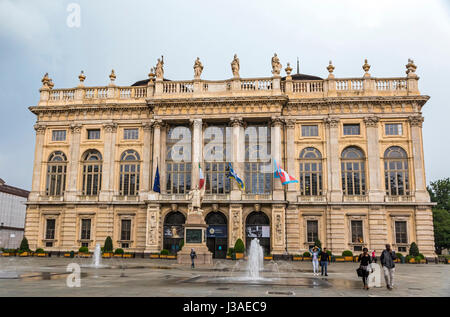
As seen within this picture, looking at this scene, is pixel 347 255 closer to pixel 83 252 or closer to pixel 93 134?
pixel 83 252

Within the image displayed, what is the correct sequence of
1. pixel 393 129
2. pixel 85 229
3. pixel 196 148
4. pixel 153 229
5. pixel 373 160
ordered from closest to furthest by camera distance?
pixel 153 229 → pixel 373 160 → pixel 393 129 → pixel 196 148 → pixel 85 229

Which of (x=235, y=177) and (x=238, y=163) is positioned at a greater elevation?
(x=238, y=163)

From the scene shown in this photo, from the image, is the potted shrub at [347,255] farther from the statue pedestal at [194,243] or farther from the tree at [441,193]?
the tree at [441,193]

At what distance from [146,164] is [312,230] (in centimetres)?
1914

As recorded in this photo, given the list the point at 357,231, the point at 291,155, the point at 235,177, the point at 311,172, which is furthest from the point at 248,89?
the point at 357,231

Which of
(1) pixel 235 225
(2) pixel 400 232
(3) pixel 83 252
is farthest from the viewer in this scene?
(3) pixel 83 252

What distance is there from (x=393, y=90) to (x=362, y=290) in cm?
3449

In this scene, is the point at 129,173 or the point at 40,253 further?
the point at 129,173

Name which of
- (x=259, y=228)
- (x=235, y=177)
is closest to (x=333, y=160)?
(x=259, y=228)

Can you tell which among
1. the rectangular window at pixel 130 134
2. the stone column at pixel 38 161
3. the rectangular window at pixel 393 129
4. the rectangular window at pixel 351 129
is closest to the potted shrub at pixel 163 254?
the rectangular window at pixel 130 134

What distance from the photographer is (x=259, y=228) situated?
4469cm

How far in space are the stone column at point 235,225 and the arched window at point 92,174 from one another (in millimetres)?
15438

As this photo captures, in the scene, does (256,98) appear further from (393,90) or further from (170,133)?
(393,90)

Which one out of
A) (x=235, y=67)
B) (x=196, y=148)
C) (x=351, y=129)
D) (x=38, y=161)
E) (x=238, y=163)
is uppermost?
(x=235, y=67)
